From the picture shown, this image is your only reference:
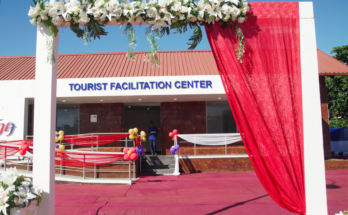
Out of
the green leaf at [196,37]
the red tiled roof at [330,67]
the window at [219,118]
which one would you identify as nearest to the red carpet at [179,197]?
the green leaf at [196,37]

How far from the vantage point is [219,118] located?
42.4 feet

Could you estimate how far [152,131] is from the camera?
11383mm

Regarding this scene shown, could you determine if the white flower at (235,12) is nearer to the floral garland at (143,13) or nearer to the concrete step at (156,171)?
the floral garland at (143,13)

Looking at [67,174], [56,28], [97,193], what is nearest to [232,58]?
[56,28]

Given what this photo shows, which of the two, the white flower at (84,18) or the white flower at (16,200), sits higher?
the white flower at (84,18)

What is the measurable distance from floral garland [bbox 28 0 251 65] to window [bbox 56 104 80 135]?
11.3 m

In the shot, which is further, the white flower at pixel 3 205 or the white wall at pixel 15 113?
the white wall at pixel 15 113

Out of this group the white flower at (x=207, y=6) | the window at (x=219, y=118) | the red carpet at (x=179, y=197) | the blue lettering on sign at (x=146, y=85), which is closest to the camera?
the white flower at (x=207, y=6)

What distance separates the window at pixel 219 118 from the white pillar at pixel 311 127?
9977 mm

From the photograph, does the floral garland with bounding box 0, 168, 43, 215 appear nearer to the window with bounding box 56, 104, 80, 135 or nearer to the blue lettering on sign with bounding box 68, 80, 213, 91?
the blue lettering on sign with bounding box 68, 80, 213, 91

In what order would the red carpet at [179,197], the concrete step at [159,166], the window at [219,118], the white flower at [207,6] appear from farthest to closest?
1. the window at [219,118]
2. the concrete step at [159,166]
3. the red carpet at [179,197]
4. the white flower at [207,6]

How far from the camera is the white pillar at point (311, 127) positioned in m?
2.83

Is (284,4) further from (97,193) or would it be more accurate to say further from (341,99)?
(341,99)

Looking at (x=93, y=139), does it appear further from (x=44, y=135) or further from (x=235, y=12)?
(x=235, y=12)
